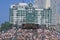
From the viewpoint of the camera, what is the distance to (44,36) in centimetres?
541

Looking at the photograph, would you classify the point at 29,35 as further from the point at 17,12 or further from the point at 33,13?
the point at 17,12

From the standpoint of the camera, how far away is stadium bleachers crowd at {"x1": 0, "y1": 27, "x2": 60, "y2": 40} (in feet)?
17.7

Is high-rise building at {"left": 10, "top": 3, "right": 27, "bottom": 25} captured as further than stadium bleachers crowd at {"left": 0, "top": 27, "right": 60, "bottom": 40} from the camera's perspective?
Yes

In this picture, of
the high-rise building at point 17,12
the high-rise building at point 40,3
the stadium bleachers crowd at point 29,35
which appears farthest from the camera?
the high-rise building at point 40,3

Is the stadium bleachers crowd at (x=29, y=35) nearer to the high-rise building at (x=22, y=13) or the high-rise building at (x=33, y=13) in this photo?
the high-rise building at (x=33, y=13)

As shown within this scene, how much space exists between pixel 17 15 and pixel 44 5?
258 cm

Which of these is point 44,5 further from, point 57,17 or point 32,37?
point 32,37

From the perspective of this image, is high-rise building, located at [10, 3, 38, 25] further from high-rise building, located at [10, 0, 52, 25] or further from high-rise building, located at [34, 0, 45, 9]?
high-rise building, located at [34, 0, 45, 9]

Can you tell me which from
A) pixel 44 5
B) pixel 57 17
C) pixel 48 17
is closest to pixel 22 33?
pixel 57 17

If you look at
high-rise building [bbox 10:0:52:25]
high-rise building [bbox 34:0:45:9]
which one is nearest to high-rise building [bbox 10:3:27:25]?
high-rise building [bbox 10:0:52:25]

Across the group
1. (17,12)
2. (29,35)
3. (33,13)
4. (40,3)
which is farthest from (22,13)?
(29,35)

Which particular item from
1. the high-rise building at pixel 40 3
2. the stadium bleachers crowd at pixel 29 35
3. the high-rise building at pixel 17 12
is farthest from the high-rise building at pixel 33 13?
the stadium bleachers crowd at pixel 29 35

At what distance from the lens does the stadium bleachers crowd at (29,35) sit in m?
5.39

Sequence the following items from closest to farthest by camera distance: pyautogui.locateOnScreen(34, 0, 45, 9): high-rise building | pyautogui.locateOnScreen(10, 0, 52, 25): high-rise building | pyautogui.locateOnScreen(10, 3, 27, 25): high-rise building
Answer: pyautogui.locateOnScreen(10, 0, 52, 25): high-rise building < pyautogui.locateOnScreen(10, 3, 27, 25): high-rise building < pyautogui.locateOnScreen(34, 0, 45, 9): high-rise building
